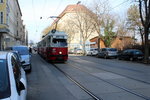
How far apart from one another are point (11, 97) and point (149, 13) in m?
24.1

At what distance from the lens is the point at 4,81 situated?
398cm

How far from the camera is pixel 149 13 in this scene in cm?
2509

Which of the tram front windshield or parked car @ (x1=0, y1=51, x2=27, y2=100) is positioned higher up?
the tram front windshield

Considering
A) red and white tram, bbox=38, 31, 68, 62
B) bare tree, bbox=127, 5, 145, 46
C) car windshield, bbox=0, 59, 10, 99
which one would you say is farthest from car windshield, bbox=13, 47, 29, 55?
bare tree, bbox=127, 5, 145, 46

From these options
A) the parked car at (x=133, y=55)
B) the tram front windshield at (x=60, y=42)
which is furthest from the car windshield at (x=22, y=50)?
the parked car at (x=133, y=55)

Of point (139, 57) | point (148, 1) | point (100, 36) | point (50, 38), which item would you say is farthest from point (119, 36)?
point (50, 38)

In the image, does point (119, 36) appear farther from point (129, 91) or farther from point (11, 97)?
point (11, 97)

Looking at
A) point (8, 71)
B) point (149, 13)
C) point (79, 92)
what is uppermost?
point (149, 13)

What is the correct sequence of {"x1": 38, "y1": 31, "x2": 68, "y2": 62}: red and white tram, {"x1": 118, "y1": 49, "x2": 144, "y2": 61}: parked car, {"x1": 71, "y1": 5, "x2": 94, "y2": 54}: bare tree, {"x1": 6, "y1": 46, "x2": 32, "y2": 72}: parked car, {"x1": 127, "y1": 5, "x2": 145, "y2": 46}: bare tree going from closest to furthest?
{"x1": 6, "y1": 46, "x2": 32, "y2": 72}: parked car → {"x1": 38, "y1": 31, "x2": 68, "y2": 62}: red and white tram → {"x1": 118, "y1": 49, "x2": 144, "y2": 61}: parked car → {"x1": 127, "y1": 5, "x2": 145, "y2": 46}: bare tree → {"x1": 71, "y1": 5, "x2": 94, "y2": 54}: bare tree

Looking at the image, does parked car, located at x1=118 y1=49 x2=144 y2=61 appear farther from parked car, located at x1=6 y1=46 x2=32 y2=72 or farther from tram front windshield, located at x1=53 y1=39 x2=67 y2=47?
parked car, located at x1=6 y1=46 x2=32 y2=72

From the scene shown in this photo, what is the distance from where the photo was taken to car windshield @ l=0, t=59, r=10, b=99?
3.59 m

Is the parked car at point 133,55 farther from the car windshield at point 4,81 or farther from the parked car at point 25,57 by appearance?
the car windshield at point 4,81

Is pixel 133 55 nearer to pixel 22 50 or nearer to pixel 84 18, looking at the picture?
pixel 22 50

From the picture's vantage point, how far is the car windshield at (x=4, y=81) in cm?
359
